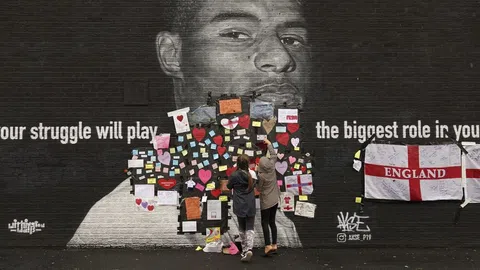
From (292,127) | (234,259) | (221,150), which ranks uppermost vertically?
(292,127)

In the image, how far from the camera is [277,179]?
820 centimetres

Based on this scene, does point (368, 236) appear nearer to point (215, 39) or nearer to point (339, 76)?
point (339, 76)

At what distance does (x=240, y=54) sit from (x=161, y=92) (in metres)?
1.52

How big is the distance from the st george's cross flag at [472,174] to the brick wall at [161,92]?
0.81 feet

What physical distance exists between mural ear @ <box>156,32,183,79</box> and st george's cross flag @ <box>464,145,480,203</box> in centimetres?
518

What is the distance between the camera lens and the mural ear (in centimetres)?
829

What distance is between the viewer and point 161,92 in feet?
27.2

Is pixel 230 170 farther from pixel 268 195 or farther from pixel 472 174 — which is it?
pixel 472 174

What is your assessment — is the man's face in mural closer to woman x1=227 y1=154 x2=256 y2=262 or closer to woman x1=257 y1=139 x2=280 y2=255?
woman x1=257 y1=139 x2=280 y2=255

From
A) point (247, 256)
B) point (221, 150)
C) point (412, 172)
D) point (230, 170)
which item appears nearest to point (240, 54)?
point (221, 150)

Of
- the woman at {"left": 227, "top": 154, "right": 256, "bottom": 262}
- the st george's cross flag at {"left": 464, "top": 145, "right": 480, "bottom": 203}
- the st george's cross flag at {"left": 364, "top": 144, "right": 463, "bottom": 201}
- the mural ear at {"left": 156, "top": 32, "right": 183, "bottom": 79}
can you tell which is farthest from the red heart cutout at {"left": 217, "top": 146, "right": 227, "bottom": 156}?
the st george's cross flag at {"left": 464, "top": 145, "right": 480, "bottom": 203}

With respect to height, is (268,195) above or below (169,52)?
below

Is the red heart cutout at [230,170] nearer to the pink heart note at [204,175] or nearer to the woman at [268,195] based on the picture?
the pink heart note at [204,175]

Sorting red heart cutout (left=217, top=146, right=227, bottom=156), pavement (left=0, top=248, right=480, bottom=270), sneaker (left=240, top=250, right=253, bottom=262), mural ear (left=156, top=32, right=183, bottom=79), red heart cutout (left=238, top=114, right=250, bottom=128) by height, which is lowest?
pavement (left=0, top=248, right=480, bottom=270)
